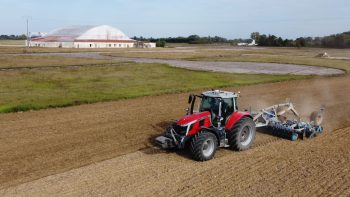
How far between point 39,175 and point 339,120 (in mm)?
14110

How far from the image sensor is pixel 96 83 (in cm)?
3062

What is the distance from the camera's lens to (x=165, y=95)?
2569 centimetres

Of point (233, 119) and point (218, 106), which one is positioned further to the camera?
point (233, 119)

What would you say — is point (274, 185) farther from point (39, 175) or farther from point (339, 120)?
point (339, 120)

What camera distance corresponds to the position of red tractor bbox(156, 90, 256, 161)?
40.1 feet

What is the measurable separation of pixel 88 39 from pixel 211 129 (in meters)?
122

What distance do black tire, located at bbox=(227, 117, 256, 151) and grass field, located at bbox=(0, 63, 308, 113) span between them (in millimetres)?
11542

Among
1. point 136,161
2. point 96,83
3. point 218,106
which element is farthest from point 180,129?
point 96,83

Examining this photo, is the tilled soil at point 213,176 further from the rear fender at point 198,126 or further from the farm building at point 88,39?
the farm building at point 88,39

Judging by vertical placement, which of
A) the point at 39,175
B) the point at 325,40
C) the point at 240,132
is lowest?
the point at 39,175

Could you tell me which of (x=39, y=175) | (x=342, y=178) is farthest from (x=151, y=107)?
(x=342, y=178)

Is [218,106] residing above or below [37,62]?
below

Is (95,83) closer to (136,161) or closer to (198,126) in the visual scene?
(136,161)

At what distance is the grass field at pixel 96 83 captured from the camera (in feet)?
75.7
